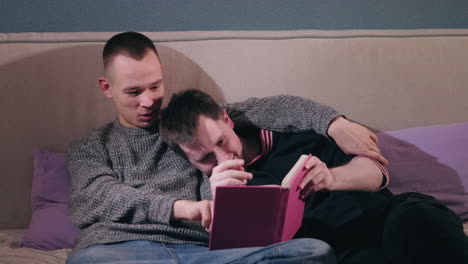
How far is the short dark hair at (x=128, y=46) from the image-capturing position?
1.39m

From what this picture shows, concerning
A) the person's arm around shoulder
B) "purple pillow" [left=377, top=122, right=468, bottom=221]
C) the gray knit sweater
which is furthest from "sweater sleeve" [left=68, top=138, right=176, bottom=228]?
"purple pillow" [left=377, top=122, right=468, bottom=221]

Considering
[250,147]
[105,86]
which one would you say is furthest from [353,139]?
[105,86]

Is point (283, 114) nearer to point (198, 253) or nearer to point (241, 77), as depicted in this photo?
point (241, 77)

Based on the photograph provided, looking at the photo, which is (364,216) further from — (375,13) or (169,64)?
(375,13)

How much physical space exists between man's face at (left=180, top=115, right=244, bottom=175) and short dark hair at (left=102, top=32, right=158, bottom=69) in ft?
0.95

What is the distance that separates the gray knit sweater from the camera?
1.23 m

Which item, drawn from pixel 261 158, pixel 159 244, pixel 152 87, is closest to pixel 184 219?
pixel 159 244

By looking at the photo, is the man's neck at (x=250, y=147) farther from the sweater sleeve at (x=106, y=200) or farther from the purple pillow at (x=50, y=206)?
the purple pillow at (x=50, y=206)

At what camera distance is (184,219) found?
1281 millimetres

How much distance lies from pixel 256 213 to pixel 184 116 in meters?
0.40

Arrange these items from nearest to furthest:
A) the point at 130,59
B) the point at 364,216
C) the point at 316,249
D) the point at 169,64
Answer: the point at 316,249, the point at 364,216, the point at 130,59, the point at 169,64

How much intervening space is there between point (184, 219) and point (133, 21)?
32.5 inches

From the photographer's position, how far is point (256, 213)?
100cm

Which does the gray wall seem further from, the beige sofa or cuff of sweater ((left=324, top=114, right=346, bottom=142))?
cuff of sweater ((left=324, top=114, right=346, bottom=142))
